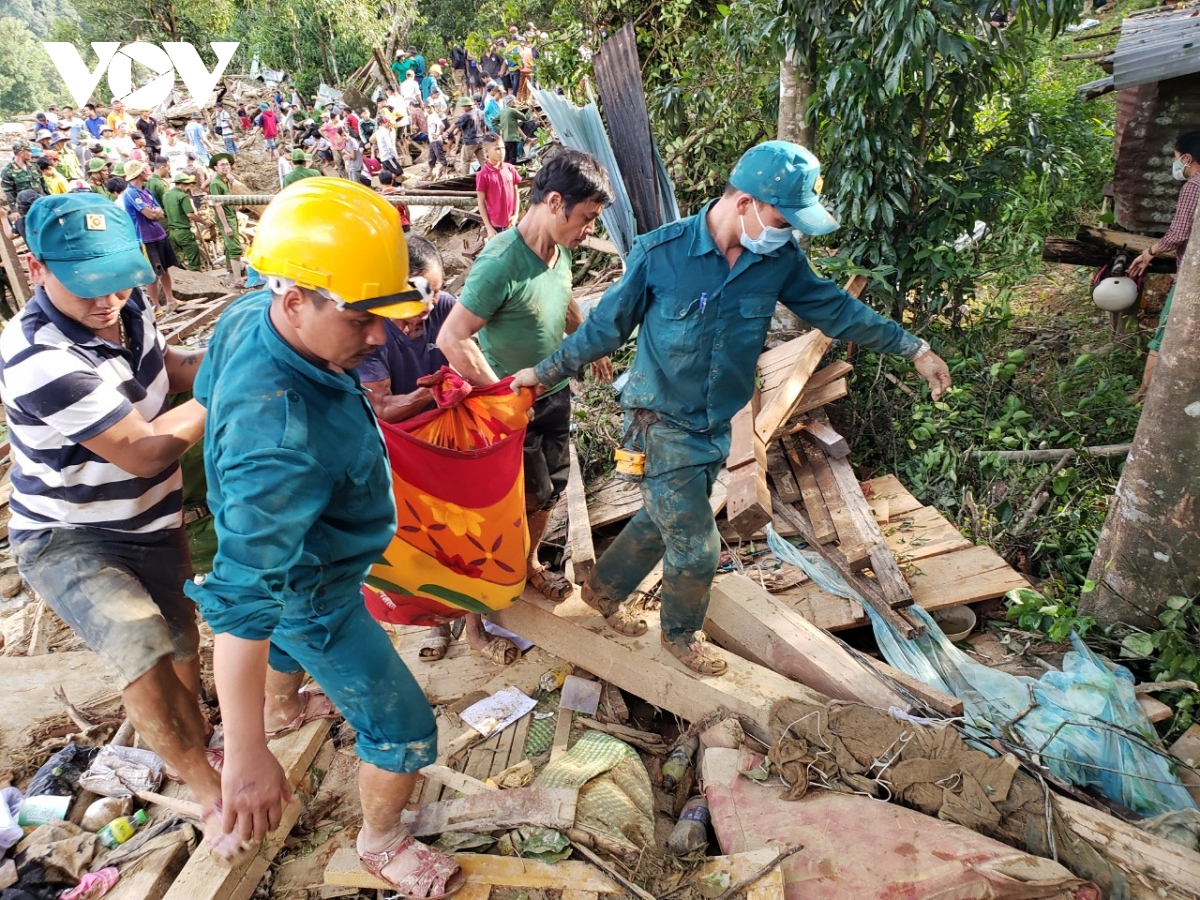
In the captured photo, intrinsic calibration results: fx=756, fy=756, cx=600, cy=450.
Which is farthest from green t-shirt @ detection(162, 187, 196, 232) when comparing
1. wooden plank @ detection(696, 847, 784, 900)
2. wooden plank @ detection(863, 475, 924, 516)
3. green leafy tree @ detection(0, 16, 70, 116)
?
green leafy tree @ detection(0, 16, 70, 116)

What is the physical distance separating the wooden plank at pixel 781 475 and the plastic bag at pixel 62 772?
3.94 m

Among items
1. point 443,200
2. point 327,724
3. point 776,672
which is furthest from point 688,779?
point 443,200

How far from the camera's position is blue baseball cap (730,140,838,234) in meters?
2.65

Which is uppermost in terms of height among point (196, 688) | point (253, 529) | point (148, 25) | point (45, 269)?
point (148, 25)

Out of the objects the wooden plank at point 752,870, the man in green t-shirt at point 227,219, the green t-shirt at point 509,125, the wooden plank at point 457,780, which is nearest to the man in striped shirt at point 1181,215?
the wooden plank at point 752,870

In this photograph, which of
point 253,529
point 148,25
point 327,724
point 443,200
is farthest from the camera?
point 148,25

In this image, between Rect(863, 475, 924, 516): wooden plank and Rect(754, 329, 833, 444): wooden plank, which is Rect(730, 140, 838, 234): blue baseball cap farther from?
Rect(863, 475, 924, 516): wooden plank

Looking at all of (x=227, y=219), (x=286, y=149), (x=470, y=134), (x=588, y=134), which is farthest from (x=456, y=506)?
(x=286, y=149)

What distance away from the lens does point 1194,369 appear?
320 centimetres

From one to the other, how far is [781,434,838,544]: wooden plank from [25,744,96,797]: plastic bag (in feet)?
12.6

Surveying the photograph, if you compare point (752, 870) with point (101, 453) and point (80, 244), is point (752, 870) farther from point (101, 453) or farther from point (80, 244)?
point (80, 244)

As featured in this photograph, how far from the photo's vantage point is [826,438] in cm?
501

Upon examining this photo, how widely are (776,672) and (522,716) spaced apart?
46.6 inches

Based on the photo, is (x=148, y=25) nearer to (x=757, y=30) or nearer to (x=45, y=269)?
(x=757, y=30)
